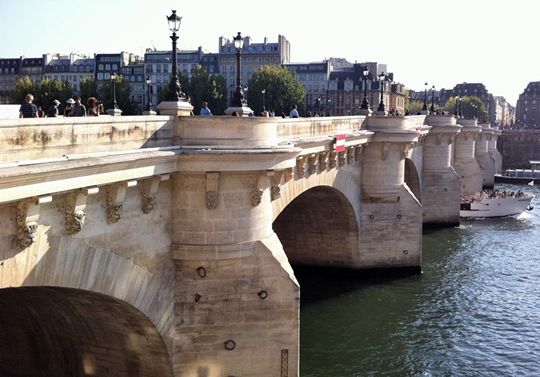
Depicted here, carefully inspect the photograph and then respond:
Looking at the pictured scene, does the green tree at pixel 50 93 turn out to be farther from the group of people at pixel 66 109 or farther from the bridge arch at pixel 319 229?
the group of people at pixel 66 109

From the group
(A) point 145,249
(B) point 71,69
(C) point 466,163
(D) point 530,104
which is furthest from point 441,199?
(D) point 530,104

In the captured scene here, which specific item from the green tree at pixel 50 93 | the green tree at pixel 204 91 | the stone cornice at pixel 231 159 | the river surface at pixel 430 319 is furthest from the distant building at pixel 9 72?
the stone cornice at pixel 231 159

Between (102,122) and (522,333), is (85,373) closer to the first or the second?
(102,122)

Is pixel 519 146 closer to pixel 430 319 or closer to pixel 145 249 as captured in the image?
pixel 430 319

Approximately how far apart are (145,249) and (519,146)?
11813 centimetres

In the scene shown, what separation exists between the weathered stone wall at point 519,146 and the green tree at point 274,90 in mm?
42482

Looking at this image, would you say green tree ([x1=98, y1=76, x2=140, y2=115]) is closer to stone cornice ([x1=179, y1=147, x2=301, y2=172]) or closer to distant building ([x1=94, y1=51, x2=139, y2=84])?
distant building ([x1=94, y1=51, x2=139, y2=84])

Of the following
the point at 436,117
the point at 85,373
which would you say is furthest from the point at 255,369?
the point at 436,117

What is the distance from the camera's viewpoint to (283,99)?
100625 millimetres

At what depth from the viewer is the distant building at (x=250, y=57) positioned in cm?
Result: 12744

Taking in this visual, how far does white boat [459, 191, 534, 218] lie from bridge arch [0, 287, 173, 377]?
43.6 m

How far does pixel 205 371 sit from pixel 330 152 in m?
14.0

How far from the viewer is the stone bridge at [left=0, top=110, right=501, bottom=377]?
1209cm

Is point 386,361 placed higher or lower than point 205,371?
lower
